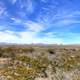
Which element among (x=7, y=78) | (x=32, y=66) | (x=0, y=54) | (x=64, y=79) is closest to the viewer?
(x=64, y=79)

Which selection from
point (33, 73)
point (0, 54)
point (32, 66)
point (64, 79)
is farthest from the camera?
point (0, 54)

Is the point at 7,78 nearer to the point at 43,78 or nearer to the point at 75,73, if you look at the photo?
the point at 43,78

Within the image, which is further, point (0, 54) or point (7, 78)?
point (0, 54)

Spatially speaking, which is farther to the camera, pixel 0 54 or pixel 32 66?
pixel 0 54

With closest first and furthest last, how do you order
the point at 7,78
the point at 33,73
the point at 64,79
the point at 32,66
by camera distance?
the point at 64,79 < the point at 7,78 < the point at 33,73 < the point at 32,66

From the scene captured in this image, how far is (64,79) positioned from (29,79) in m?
1.85

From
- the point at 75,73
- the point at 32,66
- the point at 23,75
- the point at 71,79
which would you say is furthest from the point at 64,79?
the point at 32,66

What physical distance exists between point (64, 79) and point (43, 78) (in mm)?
1341

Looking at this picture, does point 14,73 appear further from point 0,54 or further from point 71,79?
point 0,54

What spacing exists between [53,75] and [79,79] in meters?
1.41

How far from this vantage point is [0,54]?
3675cm

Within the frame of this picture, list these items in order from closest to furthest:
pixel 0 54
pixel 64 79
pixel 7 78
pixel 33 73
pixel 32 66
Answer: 1. pixel 64 79
2. pixel 7 78
3. pixel 33 73
4. pixel 32 66
5. pixel 0 54

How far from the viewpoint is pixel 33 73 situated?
17109mm

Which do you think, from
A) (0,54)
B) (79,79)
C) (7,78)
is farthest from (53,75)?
(0,54)
